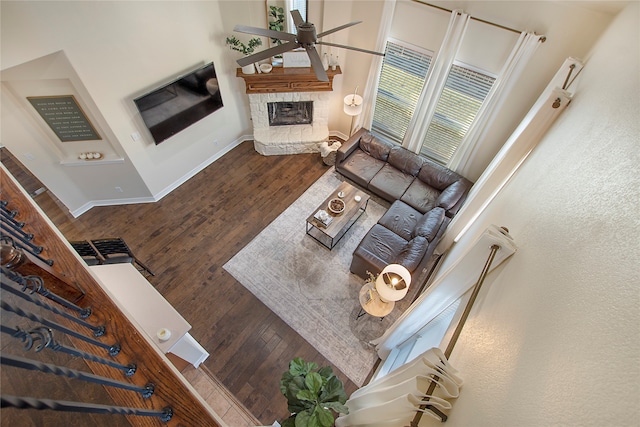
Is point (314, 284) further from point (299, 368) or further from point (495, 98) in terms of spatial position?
point (495, 98)

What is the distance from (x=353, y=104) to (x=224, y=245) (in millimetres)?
3364

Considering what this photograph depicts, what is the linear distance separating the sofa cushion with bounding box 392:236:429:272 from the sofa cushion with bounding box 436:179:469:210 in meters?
0.91

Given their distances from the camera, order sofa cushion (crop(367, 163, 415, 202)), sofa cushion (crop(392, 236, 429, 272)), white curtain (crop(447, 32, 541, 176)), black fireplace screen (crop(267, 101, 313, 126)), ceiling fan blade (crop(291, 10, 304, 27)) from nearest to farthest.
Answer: ceiling fan blade (crop(291, 10, 304, 27)) < white curtain (crop(447, 32, 541, 176)) < sofa cushion (crop(392, 236, 429, 272)) < sofa cushion (crop(367, 163, 415, 202)) < black fireplace screen (crop(267, 101, 313, 126))

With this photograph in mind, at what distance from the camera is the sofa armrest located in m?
5.85

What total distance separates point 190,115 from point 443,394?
17.2 ft

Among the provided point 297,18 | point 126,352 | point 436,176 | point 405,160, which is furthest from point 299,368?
point 405,160

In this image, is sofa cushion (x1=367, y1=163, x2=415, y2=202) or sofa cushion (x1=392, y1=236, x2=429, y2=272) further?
sofa cushion (x1=367, y1=163, x2=415, y2=202)

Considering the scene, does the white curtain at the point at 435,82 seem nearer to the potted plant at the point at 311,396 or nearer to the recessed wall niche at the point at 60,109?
the potted plant at the point at 311,396

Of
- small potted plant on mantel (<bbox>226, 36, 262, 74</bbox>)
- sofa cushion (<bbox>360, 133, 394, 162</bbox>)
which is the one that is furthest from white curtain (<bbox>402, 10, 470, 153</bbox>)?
small potted plant on mantel (<bbox>226, 36, 262, 74</bbox>)

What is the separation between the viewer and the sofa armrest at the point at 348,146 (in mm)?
5853

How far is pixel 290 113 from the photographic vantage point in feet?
20.7

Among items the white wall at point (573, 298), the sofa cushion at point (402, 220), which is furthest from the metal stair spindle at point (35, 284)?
the sofa cushion at point (402, 220)

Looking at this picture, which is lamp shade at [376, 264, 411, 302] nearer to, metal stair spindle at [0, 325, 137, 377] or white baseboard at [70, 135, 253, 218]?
metal stair spindle at [0, 325, 137, 377]

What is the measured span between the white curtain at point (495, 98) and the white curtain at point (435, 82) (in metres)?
0.67
